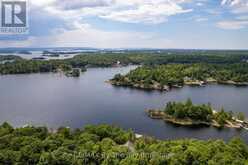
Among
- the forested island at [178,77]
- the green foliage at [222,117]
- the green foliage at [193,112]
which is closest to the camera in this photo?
the green foliage at [222,117]

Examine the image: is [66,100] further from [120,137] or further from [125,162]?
[125,162]

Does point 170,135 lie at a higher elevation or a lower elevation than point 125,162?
lower

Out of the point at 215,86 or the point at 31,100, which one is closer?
the point at 31,100

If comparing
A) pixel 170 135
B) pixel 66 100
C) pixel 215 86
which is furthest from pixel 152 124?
pixel 215 86

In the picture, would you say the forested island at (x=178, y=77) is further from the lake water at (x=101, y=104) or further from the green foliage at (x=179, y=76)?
the lake water at (x=101, y=104)

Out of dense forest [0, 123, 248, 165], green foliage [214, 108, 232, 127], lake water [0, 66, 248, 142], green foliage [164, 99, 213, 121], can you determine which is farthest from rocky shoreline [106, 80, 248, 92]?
dense forest [0, 123, 248, 165]

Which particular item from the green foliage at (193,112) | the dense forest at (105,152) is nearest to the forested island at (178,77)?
the green foliage at (193,112)
